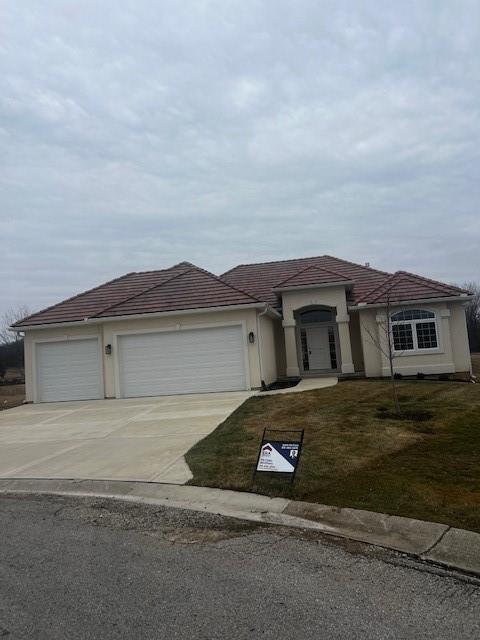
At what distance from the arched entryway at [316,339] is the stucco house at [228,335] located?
0.14ft

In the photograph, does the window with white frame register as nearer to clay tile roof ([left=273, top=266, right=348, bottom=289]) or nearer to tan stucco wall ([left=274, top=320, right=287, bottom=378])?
clay tile roof ([left=273, top=266, right=348, bottom=289])

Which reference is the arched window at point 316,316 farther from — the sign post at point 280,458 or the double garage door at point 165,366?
the sign post at point 280,458

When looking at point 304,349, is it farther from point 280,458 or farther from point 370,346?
point 280,458

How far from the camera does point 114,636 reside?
136 inches

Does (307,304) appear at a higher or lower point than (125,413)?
higher

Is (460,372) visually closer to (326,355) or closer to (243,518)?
(326,355)

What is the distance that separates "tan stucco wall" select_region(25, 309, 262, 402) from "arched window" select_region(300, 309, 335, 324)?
4.66 meters

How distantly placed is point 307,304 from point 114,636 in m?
18.4

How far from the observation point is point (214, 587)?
4148 millimetres

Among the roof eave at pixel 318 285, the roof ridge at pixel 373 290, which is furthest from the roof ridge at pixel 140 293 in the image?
the roof ridge at pixel 373 290

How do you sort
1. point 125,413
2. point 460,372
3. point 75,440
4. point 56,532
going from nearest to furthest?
point 56,532
point 75,440
point 125,413
point 460,372

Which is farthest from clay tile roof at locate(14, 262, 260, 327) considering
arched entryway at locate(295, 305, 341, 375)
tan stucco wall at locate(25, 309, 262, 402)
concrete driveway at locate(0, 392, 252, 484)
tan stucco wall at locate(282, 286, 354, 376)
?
A: arched entryway at locate(295, 305, 341, 375)

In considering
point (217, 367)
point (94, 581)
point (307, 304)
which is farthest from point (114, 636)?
point (307, 304)

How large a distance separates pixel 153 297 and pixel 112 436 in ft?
29.8
